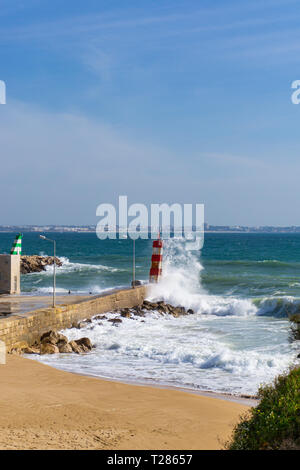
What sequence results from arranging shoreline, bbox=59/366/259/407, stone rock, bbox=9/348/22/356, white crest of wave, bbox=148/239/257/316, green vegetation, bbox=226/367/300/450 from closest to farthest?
1. green vegetation, bbox=226/367/300/450
2. shoreline, bbox=59/366/259/407
3. stone rock, bbox=9/348/22/356
4. white crest of wave, bbox=148/239/257/316

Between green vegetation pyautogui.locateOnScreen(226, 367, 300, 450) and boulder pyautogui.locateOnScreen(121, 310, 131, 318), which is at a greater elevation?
green vegetation pyautogui.locateOnScreen(226, 367, 300, 450)

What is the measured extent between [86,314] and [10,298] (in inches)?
137

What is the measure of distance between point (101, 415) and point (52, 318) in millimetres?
9017

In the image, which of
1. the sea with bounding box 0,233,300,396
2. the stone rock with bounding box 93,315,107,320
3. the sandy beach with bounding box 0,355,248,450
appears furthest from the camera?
the stone rock with bounding box 93,315,107,320

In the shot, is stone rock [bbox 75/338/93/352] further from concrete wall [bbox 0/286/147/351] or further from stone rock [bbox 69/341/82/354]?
concrete wall [bbox 0/286/147/351]

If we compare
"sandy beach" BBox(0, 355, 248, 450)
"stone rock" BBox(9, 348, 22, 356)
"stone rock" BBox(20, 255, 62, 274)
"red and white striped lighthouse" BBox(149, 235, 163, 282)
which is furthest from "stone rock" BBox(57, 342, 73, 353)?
"stone rock" BBox(20, 255, 62, 274)

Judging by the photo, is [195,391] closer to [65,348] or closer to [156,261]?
[65,348]

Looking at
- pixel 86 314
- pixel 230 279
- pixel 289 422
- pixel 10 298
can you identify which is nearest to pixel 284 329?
pixel 86 314

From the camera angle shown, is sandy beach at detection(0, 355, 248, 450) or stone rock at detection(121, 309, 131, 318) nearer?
sandy beach at detection(0, 355, 248, 450)

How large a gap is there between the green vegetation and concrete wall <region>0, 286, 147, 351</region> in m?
9.95

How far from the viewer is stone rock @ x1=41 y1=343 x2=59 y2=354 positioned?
589 inches

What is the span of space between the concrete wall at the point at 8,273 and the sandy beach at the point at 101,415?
38.1 feet

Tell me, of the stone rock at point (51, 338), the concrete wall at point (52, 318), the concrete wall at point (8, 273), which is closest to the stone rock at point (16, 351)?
the concrete wall at point (52, 318)
